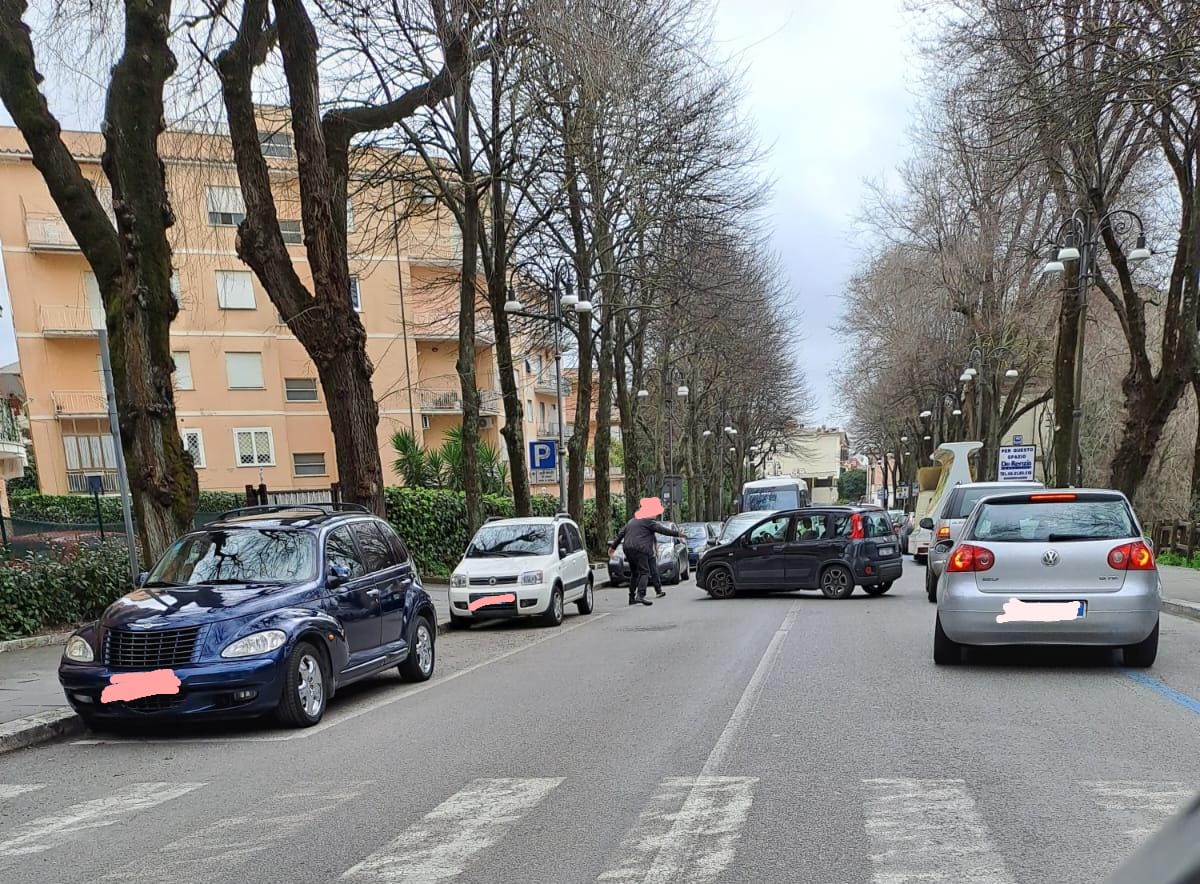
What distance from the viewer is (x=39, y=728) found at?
754 cm

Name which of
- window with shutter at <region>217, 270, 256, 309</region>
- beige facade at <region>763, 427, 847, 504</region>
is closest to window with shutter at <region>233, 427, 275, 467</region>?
window with shutter at <region>217, 270, 256, 309</region>

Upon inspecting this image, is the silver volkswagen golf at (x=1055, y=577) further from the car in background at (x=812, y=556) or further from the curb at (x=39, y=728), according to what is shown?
the car in background at (x=812, y=556)

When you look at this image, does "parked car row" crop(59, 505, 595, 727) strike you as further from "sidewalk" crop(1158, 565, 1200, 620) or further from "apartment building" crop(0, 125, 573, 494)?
"apartment building" crop(0, 125, 573, 494)

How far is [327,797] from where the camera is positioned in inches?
218

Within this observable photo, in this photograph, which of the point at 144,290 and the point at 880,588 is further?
the point at 880,588

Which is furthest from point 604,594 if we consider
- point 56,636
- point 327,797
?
point 327,797

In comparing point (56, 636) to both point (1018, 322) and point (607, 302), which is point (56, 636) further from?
point (1018, 322)

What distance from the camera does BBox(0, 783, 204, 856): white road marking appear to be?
4.95 m

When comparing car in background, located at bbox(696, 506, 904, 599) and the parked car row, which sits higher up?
the parked car row

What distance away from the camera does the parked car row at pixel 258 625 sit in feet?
23.6

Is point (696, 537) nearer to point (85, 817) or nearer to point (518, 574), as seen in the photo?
point (518, 574)

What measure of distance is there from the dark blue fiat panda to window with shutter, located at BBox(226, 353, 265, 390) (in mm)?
32028

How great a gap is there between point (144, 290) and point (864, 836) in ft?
31.9

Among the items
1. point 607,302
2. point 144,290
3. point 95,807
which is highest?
point 607,302
